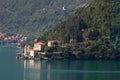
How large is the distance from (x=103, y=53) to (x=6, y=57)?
14.8 metres

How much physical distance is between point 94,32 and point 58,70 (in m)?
27.3

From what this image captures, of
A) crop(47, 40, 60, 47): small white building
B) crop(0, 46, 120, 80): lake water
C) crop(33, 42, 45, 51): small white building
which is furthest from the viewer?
crop(47, 40, 60, 47): small white building

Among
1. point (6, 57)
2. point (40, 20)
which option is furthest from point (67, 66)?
point (40, 20)

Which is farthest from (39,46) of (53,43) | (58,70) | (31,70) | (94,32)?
(58,70)

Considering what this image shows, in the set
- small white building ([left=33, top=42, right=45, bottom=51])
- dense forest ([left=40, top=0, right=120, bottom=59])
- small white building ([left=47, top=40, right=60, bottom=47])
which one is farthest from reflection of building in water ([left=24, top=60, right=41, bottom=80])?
small white building ([left=47, top=40, right=60, bottom=47])

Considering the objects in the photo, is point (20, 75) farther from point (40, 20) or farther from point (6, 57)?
point (40, 20)

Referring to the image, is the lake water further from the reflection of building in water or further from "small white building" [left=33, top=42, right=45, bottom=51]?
"small white building" [left=33, top=42, right=45, bottom=51]

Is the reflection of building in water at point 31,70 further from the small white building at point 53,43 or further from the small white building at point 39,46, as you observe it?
the small white building at point 53,43

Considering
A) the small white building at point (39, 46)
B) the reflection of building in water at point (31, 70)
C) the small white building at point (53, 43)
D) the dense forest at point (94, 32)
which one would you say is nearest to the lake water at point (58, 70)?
the reflection of building in water at point (31, 70)

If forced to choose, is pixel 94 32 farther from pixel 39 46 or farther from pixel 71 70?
pixel 71 70

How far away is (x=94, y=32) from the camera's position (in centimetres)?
12331

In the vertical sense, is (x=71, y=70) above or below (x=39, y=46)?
below

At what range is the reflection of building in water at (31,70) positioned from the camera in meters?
88.4

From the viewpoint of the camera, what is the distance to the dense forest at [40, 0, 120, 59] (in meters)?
116
